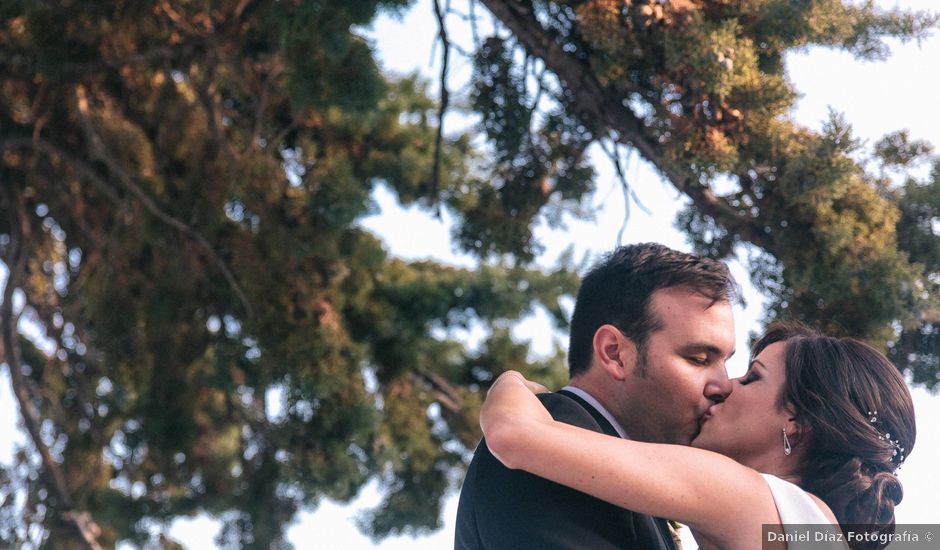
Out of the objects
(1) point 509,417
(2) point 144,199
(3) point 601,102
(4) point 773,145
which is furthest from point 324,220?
(1) point 509,417

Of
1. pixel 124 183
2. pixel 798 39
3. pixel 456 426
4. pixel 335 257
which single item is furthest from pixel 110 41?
pixel 798 39

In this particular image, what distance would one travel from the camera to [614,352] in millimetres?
2736

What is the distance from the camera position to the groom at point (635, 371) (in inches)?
95.1

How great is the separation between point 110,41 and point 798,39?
3117 mm

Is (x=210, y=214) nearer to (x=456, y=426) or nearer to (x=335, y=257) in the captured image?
(x=335, y=257)

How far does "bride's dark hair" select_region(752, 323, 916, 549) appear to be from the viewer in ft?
8.32

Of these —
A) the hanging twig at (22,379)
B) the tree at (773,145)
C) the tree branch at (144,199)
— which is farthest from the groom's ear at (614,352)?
the hanging twig at (22,379)

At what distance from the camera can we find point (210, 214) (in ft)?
17.6

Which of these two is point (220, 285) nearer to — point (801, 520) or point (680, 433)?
point (680, 433)

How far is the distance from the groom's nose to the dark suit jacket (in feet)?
0.99

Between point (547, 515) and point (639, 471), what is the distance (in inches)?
8.6

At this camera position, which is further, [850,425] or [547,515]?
[850,425]

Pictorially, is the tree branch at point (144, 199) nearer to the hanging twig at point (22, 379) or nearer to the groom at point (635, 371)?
the hanging twig at point (22, 379)

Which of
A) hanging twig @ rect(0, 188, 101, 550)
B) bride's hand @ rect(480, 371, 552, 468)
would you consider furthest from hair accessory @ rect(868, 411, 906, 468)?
hanging twig @ rect(0, 188, 101, 550)
